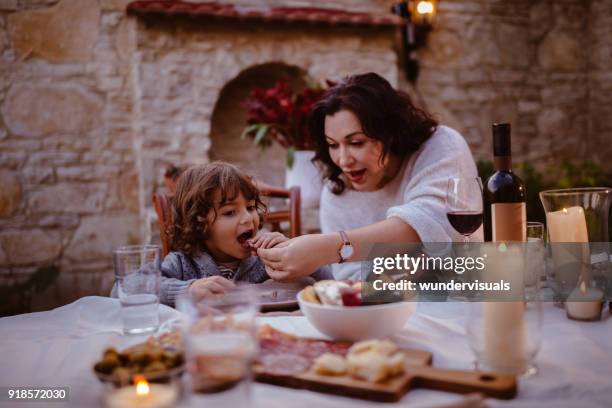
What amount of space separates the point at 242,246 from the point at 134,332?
27.5 inches

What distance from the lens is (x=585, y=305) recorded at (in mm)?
1113

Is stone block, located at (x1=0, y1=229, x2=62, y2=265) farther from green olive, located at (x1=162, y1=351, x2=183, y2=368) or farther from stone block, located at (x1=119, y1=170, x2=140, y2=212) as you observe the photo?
green olive, located at (x1=162, y1=351, x2=183, y2=368)

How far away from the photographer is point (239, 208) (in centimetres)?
179

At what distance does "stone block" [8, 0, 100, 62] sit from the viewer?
13.8 ft

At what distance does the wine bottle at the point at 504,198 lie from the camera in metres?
1.13

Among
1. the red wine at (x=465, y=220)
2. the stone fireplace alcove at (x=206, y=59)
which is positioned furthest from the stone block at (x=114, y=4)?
the red wine at (x=465, y=220)

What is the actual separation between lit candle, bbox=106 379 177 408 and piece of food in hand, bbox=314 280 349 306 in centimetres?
40

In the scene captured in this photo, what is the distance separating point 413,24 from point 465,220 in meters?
4.12

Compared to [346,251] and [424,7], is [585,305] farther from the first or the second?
[424,7]

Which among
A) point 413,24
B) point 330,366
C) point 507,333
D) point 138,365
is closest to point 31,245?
point 413,24

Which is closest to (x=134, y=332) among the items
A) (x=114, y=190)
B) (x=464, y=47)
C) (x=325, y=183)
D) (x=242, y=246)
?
(x=242, y=246)

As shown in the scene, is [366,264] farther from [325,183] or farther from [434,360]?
[325,183]

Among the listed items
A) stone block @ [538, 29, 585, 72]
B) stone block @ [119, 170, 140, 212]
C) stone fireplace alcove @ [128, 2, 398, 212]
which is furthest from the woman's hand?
stone block @ [538, 29, 585, 72]

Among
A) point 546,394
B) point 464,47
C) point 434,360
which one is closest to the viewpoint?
point 546,394
